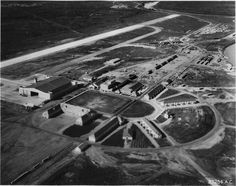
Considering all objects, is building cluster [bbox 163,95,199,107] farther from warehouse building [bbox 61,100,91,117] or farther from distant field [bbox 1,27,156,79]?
distant field [bbox 1,27,156,79]

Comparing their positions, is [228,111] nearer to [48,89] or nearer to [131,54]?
[48,89]

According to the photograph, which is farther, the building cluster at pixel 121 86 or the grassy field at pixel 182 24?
the grassy field at pixel 182 24

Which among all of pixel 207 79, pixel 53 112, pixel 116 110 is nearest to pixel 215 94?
pixel 207 79

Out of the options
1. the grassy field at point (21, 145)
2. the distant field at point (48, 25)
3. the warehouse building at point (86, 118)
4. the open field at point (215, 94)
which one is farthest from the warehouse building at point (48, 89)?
the distant field at point (48, 25)

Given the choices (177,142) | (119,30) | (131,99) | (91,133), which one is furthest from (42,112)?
(119,30)

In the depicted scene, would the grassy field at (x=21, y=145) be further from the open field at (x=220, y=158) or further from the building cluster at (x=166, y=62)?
the building cluster at (x=166, y=62)

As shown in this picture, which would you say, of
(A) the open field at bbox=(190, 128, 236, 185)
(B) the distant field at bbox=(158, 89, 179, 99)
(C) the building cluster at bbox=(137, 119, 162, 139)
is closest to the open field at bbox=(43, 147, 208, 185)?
(A) the open field at bbox=(190, 128, 236, 185)

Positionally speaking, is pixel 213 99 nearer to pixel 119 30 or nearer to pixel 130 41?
pixel 130 41
